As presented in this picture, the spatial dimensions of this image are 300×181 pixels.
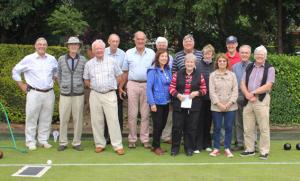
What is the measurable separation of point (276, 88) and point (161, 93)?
3360 mm

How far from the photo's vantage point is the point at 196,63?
8.52 metres

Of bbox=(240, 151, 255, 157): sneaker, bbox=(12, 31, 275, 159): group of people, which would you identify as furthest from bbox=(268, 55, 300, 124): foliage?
bbox=(240, 151, 255, 157): sneaker

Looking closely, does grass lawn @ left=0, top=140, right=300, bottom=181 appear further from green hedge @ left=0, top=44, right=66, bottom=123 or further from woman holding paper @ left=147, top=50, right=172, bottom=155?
green hedge @ left=0, top=44, right=66, bottom=123

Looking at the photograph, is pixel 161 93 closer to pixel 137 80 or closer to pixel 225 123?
pixel 137 80

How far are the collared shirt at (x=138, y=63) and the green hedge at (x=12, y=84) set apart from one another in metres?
2.66

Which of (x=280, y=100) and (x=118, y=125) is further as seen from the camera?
(x=280, y=100)

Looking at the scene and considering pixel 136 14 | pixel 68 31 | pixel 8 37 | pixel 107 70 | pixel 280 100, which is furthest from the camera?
pixel 8 37

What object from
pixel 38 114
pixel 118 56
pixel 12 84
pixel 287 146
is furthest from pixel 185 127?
pixel 12 84

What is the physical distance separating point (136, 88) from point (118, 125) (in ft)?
2.34

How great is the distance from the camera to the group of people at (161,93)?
8305mm

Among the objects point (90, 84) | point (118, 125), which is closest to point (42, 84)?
point (90, 84)

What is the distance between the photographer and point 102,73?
849 cm

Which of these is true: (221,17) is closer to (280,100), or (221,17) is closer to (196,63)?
(280,100)

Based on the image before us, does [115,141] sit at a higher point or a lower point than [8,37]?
lower
